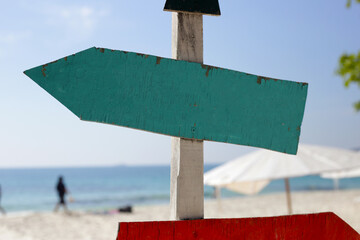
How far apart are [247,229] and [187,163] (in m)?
0.34

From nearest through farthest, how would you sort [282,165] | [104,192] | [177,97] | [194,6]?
[177,97] < [194,6] < [282,165] < [104,192]

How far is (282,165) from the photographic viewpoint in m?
6.56

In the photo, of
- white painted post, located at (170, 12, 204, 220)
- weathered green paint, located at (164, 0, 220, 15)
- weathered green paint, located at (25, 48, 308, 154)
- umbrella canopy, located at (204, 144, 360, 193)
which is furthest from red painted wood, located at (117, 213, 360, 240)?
umbrella canopy, located at (204, 144, 360, 193)

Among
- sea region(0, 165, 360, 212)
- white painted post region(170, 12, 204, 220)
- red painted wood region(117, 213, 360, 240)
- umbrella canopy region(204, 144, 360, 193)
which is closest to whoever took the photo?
red painted wood region(117, 213, 360, 240)

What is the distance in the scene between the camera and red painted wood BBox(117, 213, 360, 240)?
51.0 inches

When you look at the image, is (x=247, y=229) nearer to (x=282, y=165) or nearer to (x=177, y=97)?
(x=177, y=97)

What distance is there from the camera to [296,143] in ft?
4.75

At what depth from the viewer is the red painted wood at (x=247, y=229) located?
1296 millimetres

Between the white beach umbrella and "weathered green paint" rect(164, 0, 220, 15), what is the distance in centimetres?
512

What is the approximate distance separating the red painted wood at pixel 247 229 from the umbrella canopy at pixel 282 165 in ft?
15.9

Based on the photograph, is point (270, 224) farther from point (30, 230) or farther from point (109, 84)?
point (30, 230)

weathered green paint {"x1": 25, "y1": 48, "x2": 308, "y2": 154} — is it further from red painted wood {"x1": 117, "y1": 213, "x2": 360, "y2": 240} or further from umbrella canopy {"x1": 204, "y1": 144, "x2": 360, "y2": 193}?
umbrella canopy {"x1": 204, "y1": 144, "x2": 360, "y2": 193}

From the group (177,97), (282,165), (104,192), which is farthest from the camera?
(104,192)

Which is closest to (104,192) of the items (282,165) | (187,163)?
(282,165)
